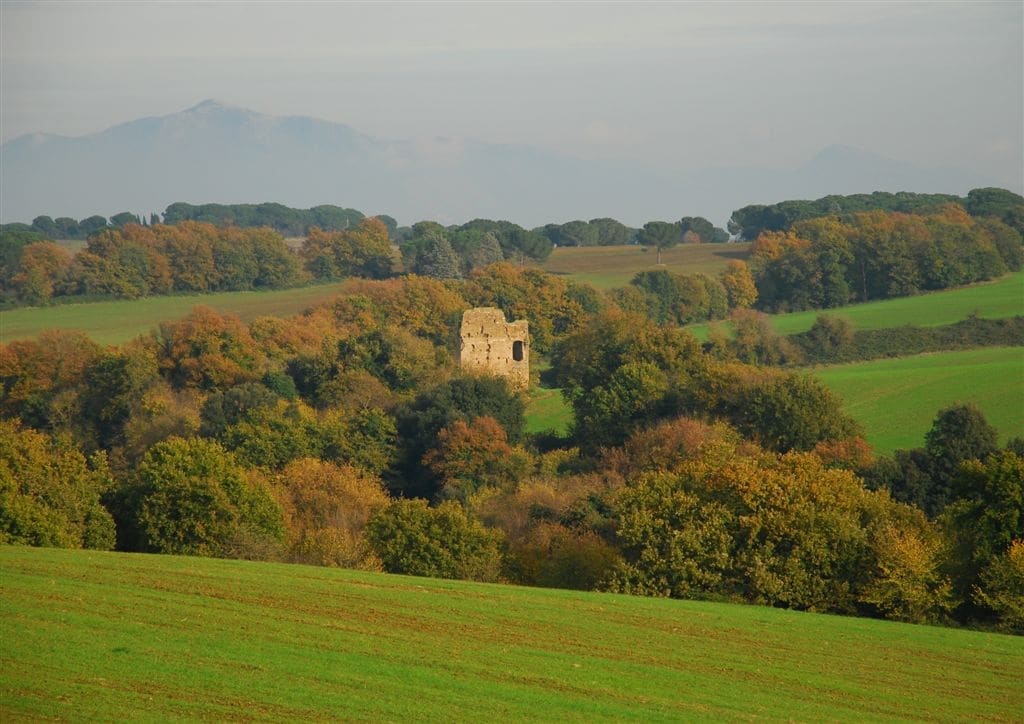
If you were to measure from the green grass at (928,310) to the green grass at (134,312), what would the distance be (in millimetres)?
28087

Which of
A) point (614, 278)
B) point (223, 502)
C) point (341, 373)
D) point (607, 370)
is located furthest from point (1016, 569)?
point (614, 278)

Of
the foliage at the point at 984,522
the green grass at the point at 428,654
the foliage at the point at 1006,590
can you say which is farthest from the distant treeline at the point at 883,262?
the green grass at the point at 428,654

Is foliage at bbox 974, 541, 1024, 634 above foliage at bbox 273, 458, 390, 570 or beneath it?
above

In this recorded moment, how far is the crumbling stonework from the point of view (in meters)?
63.6

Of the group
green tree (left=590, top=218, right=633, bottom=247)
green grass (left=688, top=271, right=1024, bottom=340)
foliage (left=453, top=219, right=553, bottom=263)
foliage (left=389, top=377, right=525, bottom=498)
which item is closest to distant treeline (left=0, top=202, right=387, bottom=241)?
green tree (left=590, top=218, right=633, bottom=247)

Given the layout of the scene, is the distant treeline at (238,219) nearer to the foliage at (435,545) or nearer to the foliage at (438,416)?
the foliage at (438,416)

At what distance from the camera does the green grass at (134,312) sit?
81.2 m

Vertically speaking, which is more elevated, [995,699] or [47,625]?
[47,625]

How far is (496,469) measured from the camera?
50.3 metres

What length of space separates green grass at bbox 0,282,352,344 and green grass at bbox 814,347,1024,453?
38907 millimetres

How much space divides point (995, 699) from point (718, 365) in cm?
3452

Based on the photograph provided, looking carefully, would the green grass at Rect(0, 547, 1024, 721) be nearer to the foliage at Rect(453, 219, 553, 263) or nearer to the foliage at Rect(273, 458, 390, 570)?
the foliage at Rect(273, 458, 390, 570)

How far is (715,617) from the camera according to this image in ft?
86.0

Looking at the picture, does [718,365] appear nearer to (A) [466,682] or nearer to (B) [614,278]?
(A) [466,682]
